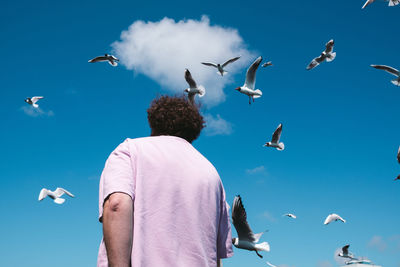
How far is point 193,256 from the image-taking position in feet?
6.64

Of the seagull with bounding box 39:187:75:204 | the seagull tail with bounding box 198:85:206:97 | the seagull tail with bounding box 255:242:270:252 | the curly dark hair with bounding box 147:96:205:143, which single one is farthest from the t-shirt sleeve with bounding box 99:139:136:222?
the seagull with bounding box 39:187:75:204

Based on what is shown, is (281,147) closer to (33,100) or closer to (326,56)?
(326,56)

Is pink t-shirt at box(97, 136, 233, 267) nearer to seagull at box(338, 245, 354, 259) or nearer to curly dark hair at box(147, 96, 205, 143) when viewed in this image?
curly dark hair at box(147, 96, 205, 143)

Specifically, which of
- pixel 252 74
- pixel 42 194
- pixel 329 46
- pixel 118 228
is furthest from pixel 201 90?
pixel 118 228

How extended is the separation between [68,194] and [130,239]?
1717 centimetres

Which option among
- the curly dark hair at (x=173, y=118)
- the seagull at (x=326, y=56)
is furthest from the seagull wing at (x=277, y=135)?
the curly dark hair at (x=173, y=118)

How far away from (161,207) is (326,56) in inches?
586

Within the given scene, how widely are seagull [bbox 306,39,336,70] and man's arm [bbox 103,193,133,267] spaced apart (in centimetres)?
1454

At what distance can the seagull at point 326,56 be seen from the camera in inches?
611

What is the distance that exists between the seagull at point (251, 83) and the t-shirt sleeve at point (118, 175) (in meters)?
10.5

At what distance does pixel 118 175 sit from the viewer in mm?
1981

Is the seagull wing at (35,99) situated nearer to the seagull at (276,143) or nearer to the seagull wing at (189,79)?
the seagull wing at (189,79)

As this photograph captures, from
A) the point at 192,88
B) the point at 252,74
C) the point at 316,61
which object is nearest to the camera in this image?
the point at 252,74

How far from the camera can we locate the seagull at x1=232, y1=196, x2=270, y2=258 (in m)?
4.53
